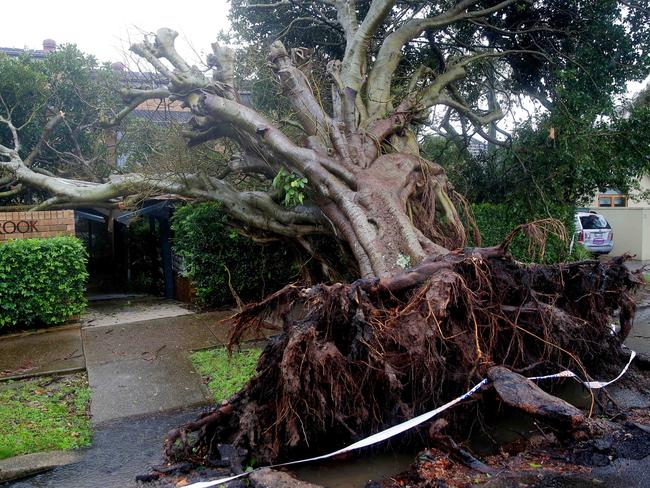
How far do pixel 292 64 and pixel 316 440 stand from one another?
20.6ft

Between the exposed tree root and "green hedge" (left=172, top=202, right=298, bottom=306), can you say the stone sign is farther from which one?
the exposed tree root

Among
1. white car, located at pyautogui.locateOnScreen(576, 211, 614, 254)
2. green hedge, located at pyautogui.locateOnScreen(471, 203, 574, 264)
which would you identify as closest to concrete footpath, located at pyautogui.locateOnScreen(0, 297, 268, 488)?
green hedge, located at pyautogui.locateOnScreen(471, 203, 574, 264)

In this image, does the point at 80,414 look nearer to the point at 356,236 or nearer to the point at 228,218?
the point at 356,236

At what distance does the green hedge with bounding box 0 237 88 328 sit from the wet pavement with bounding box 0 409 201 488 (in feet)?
12.5

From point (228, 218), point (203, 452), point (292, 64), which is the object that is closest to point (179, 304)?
point (228, 218)

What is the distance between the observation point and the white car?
19.0 m

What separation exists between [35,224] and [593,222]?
17.2 metres

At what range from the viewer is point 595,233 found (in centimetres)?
1914

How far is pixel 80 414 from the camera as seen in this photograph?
18.0 ft

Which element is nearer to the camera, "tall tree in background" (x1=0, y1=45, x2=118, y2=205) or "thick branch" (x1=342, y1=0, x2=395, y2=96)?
"thick branch" (x1=342, y1=0, x2=395, y2=96)

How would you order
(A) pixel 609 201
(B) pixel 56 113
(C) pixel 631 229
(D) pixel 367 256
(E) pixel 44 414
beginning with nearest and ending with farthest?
1. (E) pixel 44 414
2. (D) pixel 367 256
3. (B) pixel 56 113
4. (C) pixel 631 229
5. (A) pixel 609 201

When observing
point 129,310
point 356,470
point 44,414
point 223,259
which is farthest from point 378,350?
point 129,310

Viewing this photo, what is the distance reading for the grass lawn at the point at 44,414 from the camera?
15.6 ft

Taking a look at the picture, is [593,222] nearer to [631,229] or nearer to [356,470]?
[631,229]
